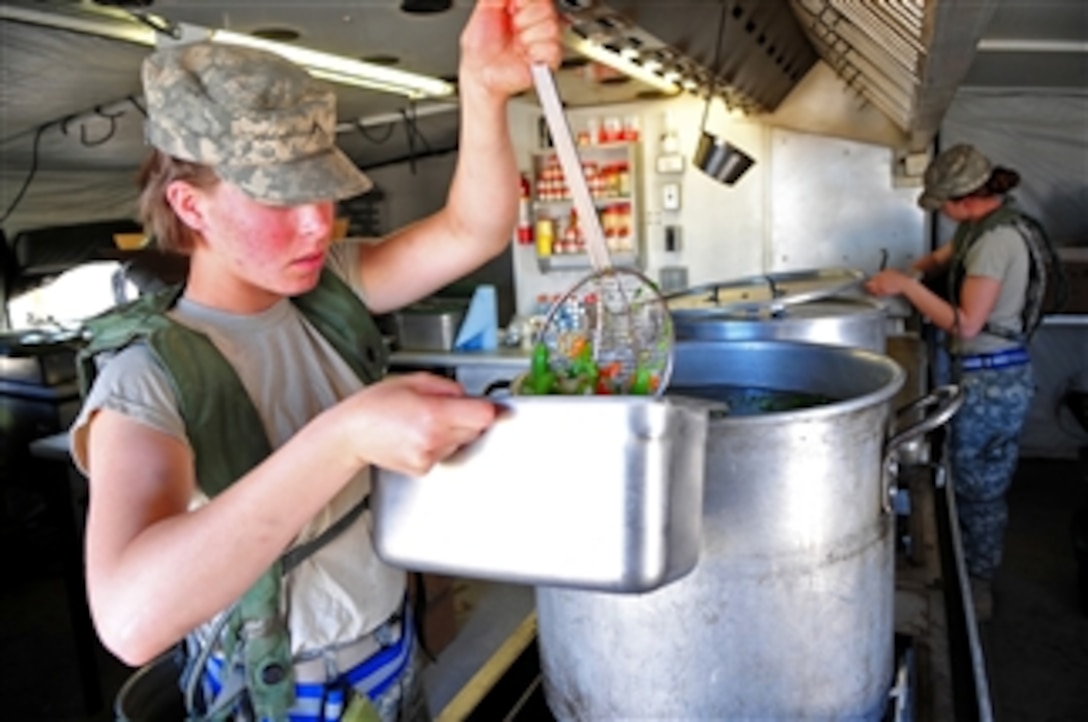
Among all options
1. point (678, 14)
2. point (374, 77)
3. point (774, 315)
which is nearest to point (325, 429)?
point (774, 315)

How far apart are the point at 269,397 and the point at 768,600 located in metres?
0.63

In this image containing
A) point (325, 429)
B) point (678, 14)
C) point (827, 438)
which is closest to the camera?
point (325, 429)

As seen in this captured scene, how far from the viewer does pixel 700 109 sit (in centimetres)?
483

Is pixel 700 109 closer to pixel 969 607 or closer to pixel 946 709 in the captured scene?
pixel 969 607

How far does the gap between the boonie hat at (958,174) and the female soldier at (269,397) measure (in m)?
2.50

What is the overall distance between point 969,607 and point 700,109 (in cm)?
380

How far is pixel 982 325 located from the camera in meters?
3.04

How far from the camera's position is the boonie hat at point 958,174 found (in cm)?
308

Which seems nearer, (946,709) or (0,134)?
(946,709)

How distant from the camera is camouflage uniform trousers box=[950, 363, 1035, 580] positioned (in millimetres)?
3150

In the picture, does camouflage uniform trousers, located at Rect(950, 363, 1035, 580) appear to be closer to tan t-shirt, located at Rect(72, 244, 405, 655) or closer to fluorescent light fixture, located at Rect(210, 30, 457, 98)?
tan t-shirt, located at Rect(72, 244, 405, 655)

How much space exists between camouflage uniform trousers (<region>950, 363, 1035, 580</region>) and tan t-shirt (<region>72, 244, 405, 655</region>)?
271 cm

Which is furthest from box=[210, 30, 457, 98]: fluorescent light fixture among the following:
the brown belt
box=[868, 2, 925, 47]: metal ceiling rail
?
the brown belt

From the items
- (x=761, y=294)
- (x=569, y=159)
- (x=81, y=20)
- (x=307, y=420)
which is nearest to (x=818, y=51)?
(x=761, y=294)
